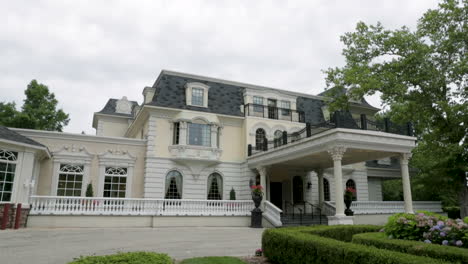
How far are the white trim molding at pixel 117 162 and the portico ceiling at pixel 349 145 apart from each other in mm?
8444

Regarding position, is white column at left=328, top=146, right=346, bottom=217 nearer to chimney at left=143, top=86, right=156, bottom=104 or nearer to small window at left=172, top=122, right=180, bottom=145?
small window at left=172, top=122, right=180, bottom=145

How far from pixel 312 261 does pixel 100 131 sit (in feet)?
81.2

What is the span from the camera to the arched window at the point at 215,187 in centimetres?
2066

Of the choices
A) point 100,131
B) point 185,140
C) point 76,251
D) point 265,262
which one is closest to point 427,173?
point 185,140

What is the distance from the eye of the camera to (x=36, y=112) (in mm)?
30688

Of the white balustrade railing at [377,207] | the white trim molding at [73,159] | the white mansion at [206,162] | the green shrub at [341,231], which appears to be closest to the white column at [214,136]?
the white mansion at [206,162]

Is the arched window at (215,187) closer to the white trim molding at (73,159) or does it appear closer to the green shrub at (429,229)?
the white trim molding at (73,159)

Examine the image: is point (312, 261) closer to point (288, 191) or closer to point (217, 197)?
point (217, 197)

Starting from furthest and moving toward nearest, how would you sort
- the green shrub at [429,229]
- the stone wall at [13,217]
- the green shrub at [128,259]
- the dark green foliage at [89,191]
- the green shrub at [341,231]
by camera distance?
the dark green foliage at [89,191], the stone wall at [13,217], the green shrub at [341,231], the green shrub at [429,229], the green shrub at [128,259]

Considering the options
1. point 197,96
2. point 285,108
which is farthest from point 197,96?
point 285,108

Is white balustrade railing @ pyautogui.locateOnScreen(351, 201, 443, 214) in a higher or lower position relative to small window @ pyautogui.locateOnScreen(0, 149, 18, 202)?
lower

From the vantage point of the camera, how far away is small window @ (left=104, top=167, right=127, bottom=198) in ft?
62.3

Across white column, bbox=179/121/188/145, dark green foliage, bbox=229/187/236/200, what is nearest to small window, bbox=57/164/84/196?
white column, bbox=179/121/188/145

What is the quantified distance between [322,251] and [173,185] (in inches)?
584
